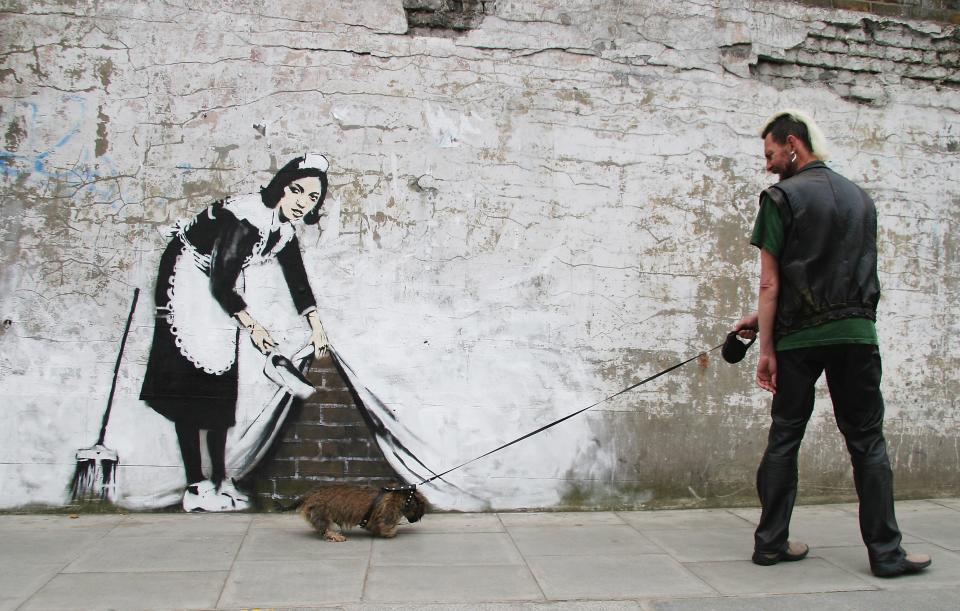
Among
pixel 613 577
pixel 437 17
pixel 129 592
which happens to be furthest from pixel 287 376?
pixel 437 17

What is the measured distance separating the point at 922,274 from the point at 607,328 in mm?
2233

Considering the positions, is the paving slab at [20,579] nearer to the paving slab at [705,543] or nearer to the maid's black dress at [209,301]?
the maid's black dress at [209,301]

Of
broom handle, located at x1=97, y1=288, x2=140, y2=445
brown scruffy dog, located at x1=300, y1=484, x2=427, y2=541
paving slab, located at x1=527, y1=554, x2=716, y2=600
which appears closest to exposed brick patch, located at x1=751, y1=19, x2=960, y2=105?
paving slab, located at x1=527, y1=554, x2=716, y2=600

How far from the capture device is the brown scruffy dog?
4301mm

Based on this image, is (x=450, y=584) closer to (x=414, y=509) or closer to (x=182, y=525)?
(x=414, y=509)

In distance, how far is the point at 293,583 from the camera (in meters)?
3.66

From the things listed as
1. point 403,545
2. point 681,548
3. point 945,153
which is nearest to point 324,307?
point 403,545

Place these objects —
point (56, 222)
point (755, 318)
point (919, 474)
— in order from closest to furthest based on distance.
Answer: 1. point (755, 318)
2. point (56, 222)
3. point (919, 474)

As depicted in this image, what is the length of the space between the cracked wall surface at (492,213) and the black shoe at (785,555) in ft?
3.61

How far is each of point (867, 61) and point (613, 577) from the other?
3.90 metres

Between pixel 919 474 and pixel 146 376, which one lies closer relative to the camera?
pixel 146 376

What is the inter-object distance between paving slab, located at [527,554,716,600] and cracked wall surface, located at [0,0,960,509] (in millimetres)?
969

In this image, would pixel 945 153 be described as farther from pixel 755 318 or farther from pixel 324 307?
pixel 324 307

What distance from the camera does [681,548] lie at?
4.27 metres
